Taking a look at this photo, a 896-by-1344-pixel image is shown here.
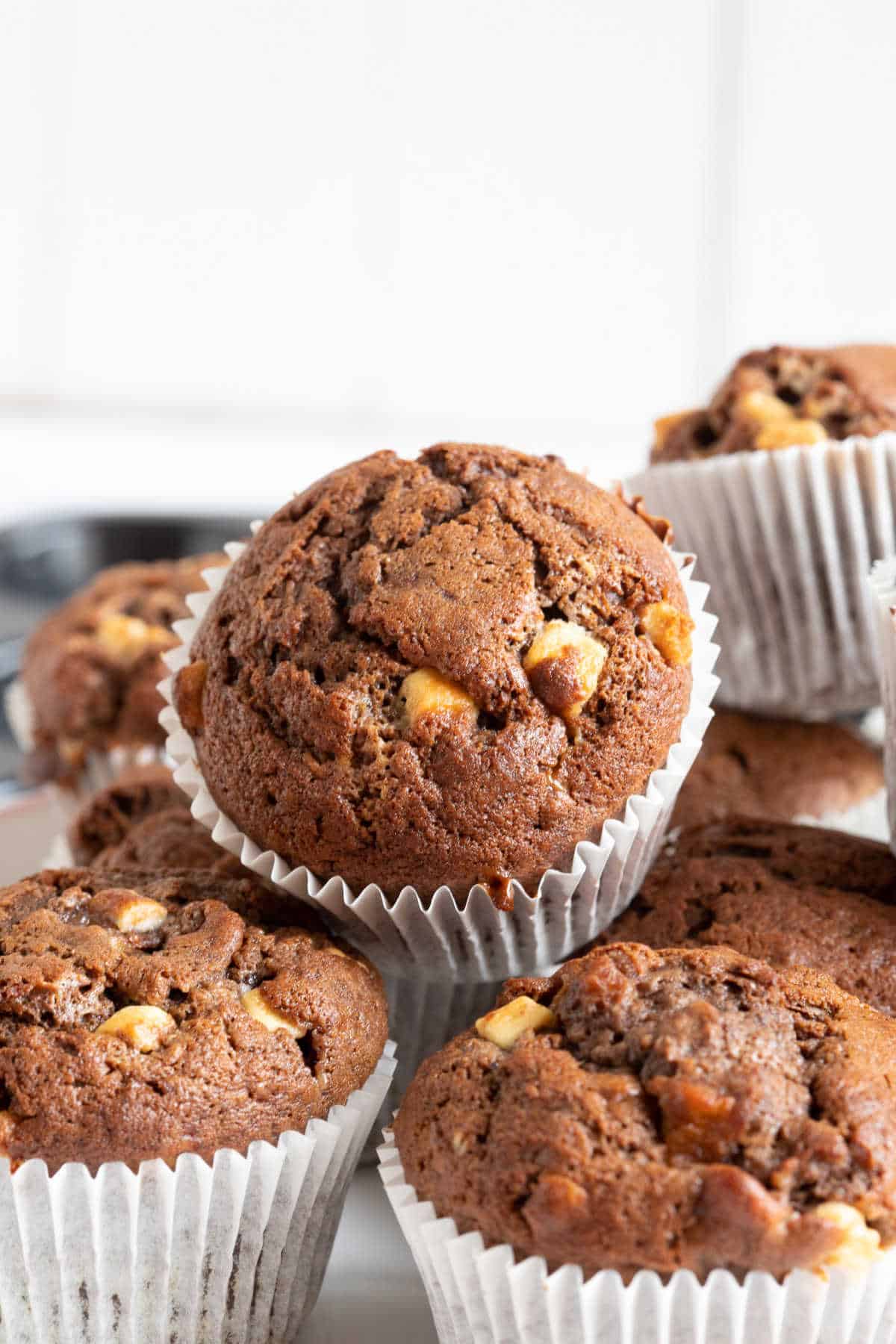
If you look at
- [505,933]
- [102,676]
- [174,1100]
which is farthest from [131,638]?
[174,1100]

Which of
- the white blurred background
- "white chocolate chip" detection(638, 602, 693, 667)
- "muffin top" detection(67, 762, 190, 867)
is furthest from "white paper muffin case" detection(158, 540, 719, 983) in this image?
the white blurred background

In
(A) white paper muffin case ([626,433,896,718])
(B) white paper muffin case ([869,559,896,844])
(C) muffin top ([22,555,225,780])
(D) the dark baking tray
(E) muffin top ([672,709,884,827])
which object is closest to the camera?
(B) white paper muffin case ([869,559,896,844])

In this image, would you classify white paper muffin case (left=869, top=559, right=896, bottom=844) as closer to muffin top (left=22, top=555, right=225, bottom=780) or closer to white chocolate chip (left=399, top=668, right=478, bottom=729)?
white chocolate chip (left=399, top=668, right=478, bottom=729)

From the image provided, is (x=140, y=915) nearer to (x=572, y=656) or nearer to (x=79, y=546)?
(x=572, y=656)

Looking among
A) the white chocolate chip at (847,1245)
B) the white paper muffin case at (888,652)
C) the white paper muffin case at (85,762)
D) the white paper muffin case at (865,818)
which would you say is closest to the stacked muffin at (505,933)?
the white chocolate chip at (847,1245)

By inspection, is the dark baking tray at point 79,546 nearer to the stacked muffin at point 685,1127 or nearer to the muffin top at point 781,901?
the muffin top at point 781,901
